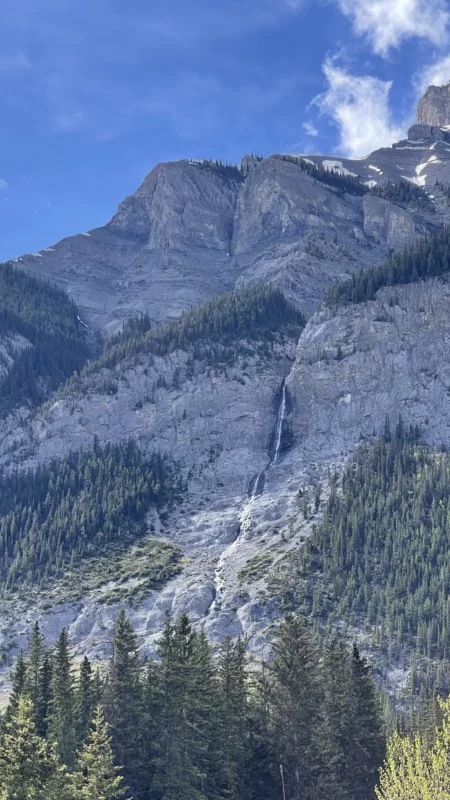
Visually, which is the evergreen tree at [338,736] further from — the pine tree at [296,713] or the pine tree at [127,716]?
the pine tree at [127,716]

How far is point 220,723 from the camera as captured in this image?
73812mm

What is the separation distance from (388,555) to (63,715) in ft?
265

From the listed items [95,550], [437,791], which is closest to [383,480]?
[95,550]

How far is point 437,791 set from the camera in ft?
168

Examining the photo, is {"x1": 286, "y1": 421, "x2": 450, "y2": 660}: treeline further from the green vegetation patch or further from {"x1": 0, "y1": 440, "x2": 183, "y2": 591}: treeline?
{"x1": 0, "y1": 440, "x2": 183, "y2": 591}: treeline

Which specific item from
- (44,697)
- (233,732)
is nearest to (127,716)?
(233,732)

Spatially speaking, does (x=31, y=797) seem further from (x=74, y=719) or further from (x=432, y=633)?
(x=432, y=633)

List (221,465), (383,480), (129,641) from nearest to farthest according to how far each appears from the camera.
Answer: (129,641) → (383,480) → (221,465)

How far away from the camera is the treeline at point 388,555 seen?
12888 centimetres

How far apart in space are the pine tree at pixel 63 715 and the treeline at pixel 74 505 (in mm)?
77896

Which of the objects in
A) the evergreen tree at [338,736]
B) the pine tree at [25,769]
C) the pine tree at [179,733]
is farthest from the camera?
the evergreen tree at [338,736]

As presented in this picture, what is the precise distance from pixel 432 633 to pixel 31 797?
86.6 m

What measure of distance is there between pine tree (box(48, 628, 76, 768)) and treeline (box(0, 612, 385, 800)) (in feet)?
0.28

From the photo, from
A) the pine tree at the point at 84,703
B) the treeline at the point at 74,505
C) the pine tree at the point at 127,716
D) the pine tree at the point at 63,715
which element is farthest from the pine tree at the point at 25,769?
the treeline at the point at 74,505
